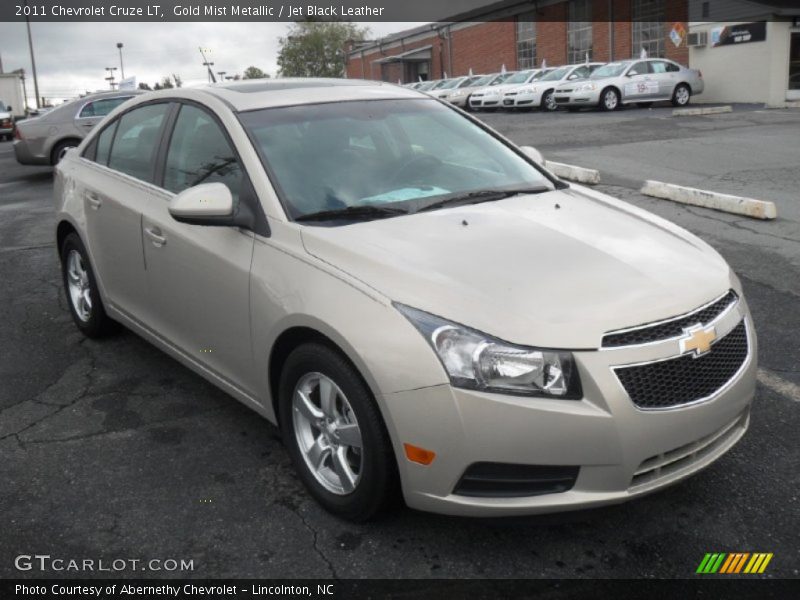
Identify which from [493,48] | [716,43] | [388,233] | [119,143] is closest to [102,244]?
[119,143]

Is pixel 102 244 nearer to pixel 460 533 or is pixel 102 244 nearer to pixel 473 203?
pixel 473 203

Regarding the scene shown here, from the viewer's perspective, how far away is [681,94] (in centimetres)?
2736

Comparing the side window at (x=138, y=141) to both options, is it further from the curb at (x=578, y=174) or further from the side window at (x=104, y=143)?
the curb at (x=578, y=174)

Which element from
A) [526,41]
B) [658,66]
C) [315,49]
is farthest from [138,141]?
[315,49]

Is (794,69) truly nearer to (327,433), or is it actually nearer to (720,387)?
(720,387)

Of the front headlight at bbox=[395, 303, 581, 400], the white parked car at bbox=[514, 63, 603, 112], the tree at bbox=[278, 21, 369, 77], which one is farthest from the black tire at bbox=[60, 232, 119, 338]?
the tree at bbox=[278, 21, 369, 77]

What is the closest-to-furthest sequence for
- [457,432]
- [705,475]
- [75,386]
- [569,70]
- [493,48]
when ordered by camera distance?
[457,432] < [705,475] < [75,386] < [569,70] < [493,48]

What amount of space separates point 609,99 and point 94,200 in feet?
76.9

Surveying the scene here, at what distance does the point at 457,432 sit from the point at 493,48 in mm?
46877

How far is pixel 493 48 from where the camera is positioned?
154 feet

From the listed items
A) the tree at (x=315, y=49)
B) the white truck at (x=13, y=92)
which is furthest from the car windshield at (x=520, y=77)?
the tree at (x=315, y=49)

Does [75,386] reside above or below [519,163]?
below

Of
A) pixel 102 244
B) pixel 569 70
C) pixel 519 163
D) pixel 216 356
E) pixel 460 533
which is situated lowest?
pixel 460 533
